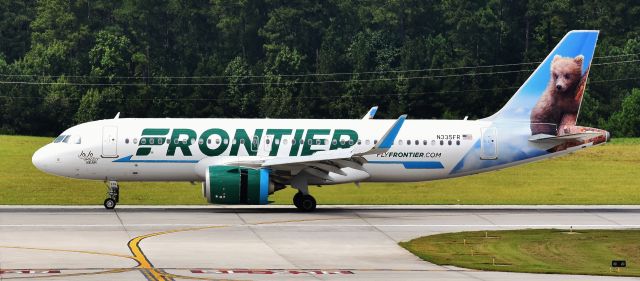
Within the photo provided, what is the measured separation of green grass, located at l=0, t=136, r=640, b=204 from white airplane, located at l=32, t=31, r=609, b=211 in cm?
650

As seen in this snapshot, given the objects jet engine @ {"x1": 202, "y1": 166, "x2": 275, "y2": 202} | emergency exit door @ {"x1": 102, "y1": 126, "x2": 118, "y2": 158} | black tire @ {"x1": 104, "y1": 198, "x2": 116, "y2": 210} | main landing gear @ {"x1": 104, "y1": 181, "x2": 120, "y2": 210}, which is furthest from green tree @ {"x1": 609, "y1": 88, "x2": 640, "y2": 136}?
emergency exit door @ {"x1": 102, "y1": 126, "x2": 118, "y2": 158}

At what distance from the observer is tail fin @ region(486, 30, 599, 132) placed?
53.9 meters

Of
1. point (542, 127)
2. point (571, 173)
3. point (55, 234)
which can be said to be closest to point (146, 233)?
point (55, 234)

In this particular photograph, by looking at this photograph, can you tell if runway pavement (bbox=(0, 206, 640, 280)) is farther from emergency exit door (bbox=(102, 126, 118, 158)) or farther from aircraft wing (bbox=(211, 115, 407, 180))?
emergency exit door (bbox=(102, 126, 118, 158))

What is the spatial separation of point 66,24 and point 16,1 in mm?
11448

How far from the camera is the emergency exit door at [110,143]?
166 ft

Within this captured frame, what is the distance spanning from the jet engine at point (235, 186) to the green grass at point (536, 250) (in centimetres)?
887

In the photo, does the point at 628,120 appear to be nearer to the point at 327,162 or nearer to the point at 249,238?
the point at 327,162

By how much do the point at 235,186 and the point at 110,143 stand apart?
5.77 m

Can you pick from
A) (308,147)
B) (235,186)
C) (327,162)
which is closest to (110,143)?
(235,186)

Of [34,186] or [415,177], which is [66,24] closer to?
[34,186]

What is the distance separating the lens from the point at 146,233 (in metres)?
41.8

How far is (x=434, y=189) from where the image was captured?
65375 millimetres

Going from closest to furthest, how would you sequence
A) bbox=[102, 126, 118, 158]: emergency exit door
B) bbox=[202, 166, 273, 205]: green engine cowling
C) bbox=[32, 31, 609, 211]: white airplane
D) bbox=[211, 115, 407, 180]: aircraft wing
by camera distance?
bbox=[211, 115, 407, 180]: aircraft wing
bbox=[202, 166, 273, 205]: green engine cowling
bbox=[32, 31, 609, 211]: white airplane
bbox=[102, 126, 118, 158]: emergency exit door
